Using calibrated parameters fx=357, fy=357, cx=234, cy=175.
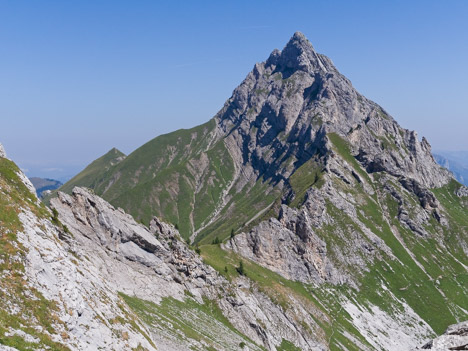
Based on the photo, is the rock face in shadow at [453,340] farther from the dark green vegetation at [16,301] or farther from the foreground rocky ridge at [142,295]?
the foreground rocky ridge at [142,295]

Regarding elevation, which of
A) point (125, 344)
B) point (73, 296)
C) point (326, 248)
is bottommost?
point (125, 344)

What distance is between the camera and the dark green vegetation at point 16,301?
28375 mm

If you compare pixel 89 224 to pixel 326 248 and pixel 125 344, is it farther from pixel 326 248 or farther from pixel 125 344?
pixel 326 248

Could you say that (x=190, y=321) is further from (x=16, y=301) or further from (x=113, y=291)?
(x=16, y=301)

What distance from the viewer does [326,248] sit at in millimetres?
185500

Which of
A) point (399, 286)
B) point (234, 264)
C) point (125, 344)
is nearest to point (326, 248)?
point (399, 286)

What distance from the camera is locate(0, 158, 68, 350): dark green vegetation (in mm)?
28375

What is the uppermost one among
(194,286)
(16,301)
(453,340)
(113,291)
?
(453,340)

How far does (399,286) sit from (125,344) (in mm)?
178642

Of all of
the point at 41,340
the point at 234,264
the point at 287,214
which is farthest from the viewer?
the point at 287,214

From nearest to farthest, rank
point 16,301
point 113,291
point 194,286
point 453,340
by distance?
point 453,340 → point 16,301 → point 113,291 → point 194,286

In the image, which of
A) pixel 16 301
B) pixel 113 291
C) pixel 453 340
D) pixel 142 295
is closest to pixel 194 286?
pixel 142 295

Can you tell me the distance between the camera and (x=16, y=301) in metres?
31.9

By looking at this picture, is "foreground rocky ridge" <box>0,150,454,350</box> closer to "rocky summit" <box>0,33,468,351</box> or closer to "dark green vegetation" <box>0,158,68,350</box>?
"rocky summit" <box>0,33,468,351</box>
